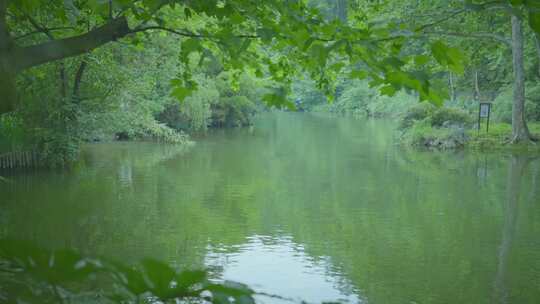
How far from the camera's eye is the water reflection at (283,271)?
6.16 metres

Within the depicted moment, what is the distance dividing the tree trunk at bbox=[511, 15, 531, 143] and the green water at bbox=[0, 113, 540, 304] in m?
2.26

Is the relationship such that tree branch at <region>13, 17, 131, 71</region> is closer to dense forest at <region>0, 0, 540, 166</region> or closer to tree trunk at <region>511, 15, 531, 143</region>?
dense forest at <region>0, 0, 540, 166</region>

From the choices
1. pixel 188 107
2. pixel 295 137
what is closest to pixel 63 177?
pixel 188 107

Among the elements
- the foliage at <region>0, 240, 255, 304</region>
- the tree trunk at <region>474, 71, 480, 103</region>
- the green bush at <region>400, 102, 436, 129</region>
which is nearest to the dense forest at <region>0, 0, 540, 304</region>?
the foliage at <region>0, 240, 255, 304</region>

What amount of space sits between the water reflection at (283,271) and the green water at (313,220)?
22mm

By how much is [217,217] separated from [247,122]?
977 inches

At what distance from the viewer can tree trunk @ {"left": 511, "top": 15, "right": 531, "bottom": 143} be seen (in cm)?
1992

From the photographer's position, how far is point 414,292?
245 inches

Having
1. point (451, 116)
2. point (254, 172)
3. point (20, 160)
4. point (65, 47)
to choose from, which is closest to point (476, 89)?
point (451, 116)

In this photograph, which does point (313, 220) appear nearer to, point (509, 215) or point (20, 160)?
point (509, 215)

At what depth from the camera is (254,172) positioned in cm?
1506

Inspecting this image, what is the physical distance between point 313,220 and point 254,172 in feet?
17.8

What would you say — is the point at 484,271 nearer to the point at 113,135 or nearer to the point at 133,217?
the point at 133,217

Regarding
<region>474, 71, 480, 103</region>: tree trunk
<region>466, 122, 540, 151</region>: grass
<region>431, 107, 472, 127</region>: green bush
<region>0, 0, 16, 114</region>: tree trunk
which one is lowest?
<region>466, 122, 540, 151</region>: grass
